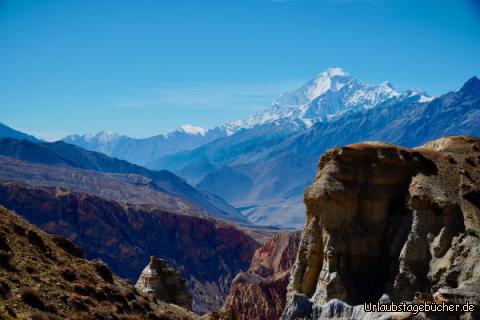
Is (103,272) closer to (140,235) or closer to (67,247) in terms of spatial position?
(67,247)

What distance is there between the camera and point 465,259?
37.8 metres

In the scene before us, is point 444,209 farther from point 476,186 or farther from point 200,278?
point 200,278

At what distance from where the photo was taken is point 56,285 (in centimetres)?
2623

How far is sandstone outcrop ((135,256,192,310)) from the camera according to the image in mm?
38594

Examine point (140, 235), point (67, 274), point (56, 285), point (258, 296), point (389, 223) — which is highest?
point (389, 223)

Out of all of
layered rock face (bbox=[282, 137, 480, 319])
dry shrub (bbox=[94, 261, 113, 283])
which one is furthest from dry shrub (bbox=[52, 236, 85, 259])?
layered rock face (bbox=[282, 137, 480, 319])

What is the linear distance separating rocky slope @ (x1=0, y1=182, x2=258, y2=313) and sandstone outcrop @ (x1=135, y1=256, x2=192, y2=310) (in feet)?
301

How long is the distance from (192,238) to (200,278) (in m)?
18.4

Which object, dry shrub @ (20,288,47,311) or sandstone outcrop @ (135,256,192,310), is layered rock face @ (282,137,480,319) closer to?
sandstone outcrop @ (135,256,192,310)

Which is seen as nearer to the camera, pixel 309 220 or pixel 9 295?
pixel 9 295

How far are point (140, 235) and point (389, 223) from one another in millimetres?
128434

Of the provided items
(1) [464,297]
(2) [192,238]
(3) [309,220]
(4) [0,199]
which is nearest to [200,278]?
Result: (2) [192,238]

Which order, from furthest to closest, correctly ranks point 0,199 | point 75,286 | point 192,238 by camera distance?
point 192,238
point 0,199
point 75,286

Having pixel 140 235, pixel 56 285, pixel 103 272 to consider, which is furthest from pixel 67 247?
pixel 140 235
